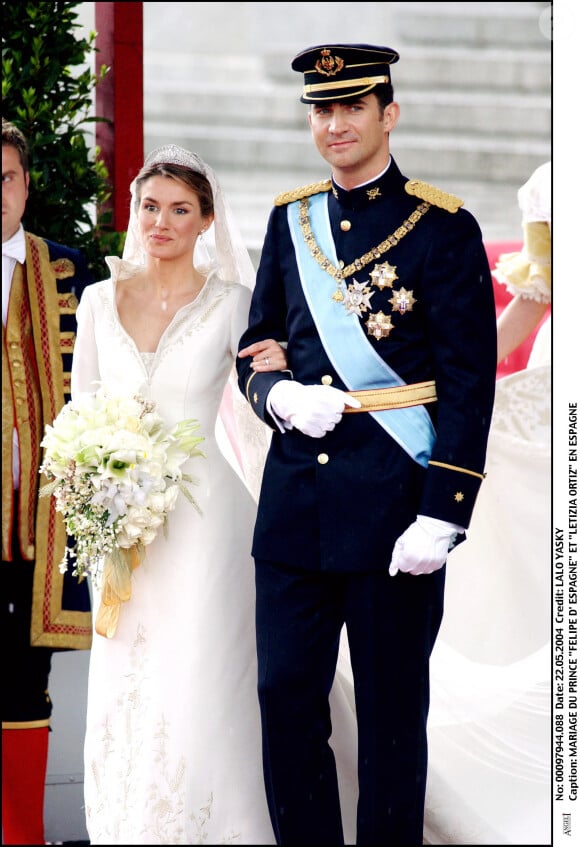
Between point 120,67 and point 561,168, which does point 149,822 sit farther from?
point 120,67

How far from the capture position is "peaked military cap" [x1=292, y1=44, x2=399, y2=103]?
10.6ft

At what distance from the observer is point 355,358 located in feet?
10.7

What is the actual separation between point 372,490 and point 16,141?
4.34 ft

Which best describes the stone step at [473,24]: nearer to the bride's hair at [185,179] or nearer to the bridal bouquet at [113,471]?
the bride's hair at [185,179]

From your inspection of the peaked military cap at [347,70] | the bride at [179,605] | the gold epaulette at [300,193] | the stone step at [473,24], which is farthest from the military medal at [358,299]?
the stone step at [473,24]

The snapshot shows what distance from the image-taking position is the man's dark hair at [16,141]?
12.2 feet

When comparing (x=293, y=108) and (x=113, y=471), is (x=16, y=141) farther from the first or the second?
(x=293, y=108)

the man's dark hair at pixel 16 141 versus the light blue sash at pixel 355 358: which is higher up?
the man's dark hair at pixel 16 141

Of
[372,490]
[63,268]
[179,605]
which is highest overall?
[63,268]

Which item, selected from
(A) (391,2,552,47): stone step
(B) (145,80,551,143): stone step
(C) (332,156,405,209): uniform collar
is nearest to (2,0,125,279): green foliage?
(C) (332,156,405,209): uniform collar

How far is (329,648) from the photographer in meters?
3.28

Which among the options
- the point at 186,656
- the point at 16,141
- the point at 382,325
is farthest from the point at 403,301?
the point at 16,141

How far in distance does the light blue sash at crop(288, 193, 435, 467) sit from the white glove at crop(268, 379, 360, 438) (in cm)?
6

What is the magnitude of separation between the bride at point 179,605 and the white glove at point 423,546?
65 centimetres
